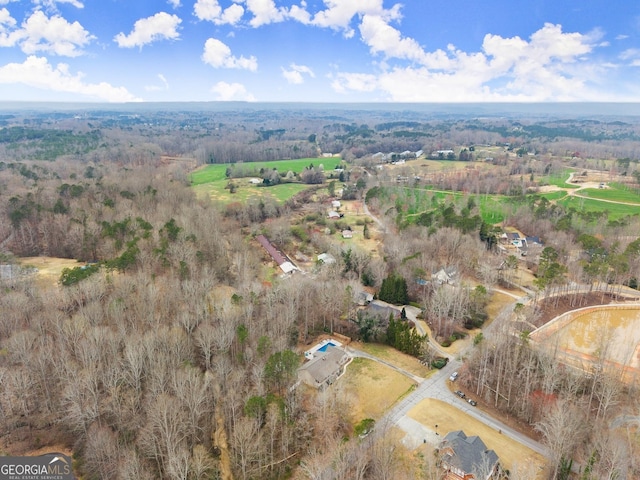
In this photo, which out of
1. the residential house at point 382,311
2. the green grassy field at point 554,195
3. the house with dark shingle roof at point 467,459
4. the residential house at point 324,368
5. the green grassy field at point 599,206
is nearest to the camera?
the house with dark shingle roof at point 467,459

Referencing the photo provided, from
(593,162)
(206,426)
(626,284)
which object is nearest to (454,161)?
(593,162)

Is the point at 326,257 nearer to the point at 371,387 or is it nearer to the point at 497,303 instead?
the point at 497,303

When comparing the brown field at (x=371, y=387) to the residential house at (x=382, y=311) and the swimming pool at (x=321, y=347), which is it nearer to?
the swimming pool at (x=321, y=347)

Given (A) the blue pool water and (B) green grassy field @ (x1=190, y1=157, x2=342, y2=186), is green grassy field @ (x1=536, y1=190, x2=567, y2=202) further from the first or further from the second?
(A) the blue pool water

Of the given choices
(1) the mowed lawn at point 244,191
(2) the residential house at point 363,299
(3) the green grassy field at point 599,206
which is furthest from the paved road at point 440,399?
(3) the green grassy field at point 599,206

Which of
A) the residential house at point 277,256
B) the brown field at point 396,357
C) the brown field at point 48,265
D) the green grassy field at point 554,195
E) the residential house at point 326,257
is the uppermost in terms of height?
the brown field at point 48,265

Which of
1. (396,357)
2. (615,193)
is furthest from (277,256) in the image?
(615,193)
